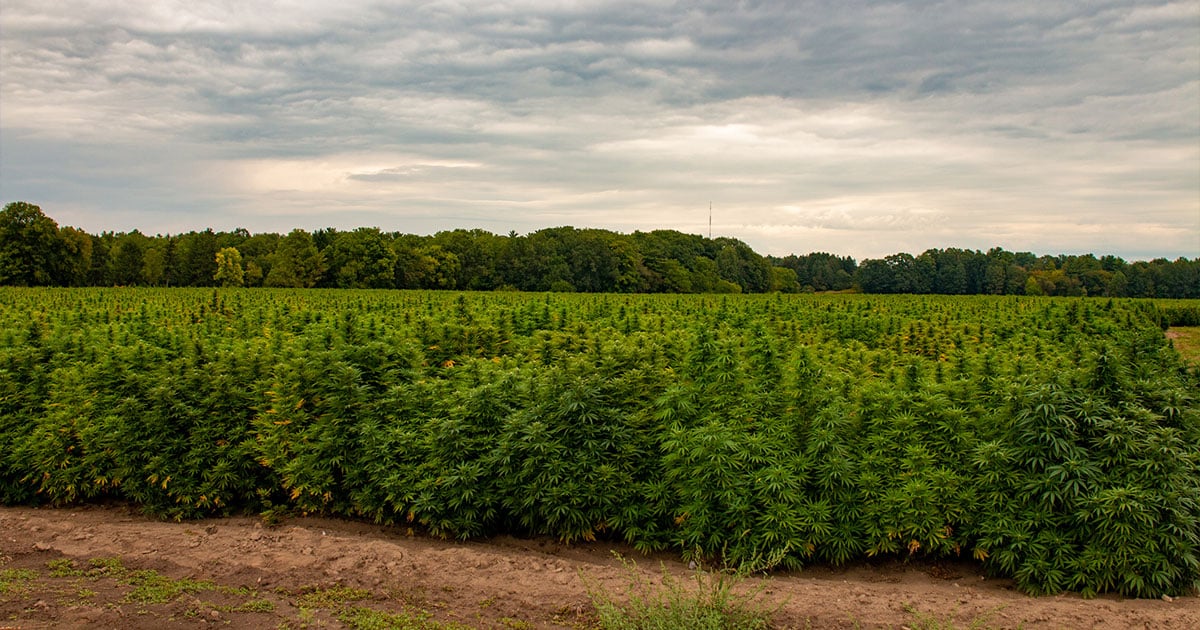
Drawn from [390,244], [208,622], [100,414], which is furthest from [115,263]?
[208,622]

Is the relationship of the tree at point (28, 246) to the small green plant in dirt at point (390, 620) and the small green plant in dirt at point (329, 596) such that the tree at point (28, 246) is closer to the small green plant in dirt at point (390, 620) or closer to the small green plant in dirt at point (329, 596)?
the small green plant in dirt at point (329, 596)

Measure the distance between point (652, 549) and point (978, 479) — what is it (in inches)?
124

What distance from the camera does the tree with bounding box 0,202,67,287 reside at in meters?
69.1

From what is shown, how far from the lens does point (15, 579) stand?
6664 mm

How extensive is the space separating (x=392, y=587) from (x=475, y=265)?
83.7 m

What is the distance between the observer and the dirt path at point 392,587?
5.86 meters

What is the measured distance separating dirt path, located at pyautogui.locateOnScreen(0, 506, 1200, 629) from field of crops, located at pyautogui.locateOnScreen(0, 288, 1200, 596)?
0.29 m

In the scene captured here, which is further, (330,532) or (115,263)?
(115,263)

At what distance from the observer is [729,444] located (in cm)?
712

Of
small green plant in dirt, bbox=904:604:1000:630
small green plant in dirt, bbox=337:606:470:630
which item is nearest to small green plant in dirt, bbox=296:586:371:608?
small green plant in dirt, bbox=337:606:470:630

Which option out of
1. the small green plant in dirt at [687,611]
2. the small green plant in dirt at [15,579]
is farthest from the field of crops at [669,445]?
the small green plant in dirt at [15,579]

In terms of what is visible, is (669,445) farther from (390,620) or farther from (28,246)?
(28,246)

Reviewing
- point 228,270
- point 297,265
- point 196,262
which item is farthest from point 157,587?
point 196,262

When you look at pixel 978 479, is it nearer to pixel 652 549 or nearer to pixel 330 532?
pixel 652 549
